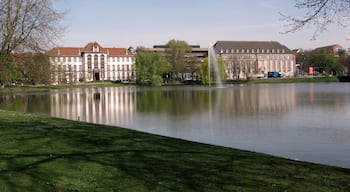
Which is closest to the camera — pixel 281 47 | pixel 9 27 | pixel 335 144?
pixel 335 144

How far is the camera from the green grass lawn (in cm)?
654

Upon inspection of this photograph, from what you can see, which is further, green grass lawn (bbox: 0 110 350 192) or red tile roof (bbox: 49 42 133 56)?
red tile roof (bbox: 49 42 133 56)

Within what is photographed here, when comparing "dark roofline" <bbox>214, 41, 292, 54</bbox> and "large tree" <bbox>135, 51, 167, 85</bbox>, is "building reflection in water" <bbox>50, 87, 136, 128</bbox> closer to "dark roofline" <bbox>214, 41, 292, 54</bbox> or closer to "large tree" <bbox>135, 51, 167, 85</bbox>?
"large tree" <bbox>135, 51, 167, 85</bbox>

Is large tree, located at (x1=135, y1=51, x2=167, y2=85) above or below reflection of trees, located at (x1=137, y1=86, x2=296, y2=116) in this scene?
above

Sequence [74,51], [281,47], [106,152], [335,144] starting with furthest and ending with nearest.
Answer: [281,47] < [74,51] < [335,144] < [106,152]

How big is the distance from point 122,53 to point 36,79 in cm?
10574

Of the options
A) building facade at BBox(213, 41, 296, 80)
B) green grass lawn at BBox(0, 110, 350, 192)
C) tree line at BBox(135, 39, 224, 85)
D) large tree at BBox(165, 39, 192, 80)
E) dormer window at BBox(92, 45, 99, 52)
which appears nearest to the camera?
green grass lawn at BBox(0, 110, 350, 192)

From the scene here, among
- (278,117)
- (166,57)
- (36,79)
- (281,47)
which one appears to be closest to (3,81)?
(36,79)

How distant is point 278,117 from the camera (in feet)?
76.9

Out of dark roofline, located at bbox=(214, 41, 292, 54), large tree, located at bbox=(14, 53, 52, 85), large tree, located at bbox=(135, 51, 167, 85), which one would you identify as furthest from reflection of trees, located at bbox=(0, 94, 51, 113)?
dark roofline, located at bbox=(214, 41, 292, 54)

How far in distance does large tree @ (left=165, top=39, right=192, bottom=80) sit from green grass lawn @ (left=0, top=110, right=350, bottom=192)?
9700 centimetres

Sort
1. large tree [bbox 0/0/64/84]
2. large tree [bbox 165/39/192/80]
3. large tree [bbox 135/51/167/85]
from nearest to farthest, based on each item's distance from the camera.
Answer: large tree [bbox 0/0/64/84], large tree [bbox 135/51/167/85], large tree [bbox 165/39/192/80]

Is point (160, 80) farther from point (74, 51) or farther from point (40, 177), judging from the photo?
point (40, 177)

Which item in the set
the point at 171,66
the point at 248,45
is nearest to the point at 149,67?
the point at 171,66
